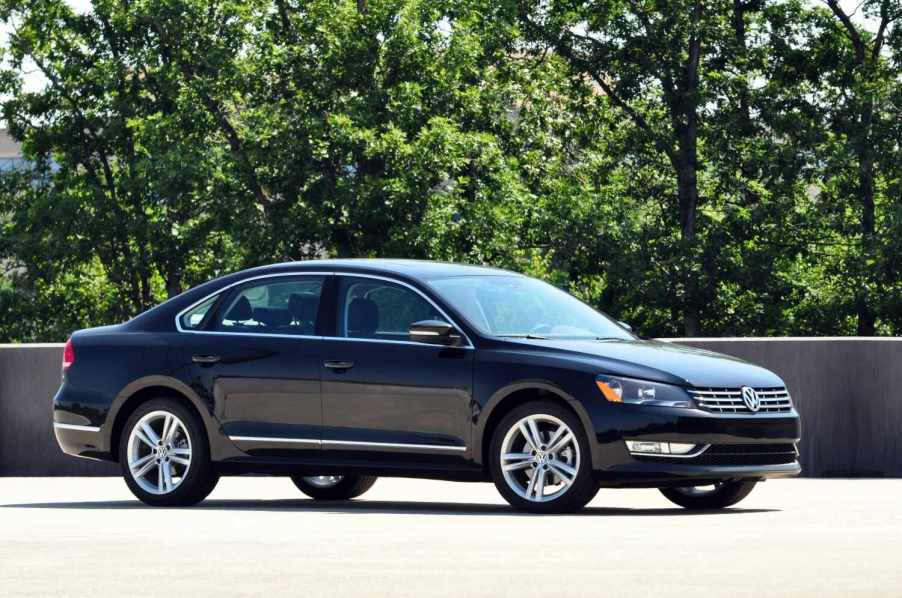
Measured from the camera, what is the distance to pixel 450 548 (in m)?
8.92

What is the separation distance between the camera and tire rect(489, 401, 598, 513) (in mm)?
10781

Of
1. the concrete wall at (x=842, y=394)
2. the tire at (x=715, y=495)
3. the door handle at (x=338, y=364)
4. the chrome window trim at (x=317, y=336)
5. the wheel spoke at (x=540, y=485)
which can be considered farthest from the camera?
the concrete wall at (x=842, y=394)

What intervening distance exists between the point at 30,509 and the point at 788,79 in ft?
103

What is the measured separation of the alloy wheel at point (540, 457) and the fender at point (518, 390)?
0.12 metres

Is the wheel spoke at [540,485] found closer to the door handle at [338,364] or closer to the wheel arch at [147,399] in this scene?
the door handle at [338,364]

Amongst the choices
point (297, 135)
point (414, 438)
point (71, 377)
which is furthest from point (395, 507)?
point (297, 135)

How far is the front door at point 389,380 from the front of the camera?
36.5ft

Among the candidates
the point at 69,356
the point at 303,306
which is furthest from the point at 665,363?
the point at 69,356

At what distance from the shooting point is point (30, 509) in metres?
12.2

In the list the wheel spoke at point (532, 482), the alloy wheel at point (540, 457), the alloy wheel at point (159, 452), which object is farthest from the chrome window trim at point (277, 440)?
the wheel spoke at point (532, 482)

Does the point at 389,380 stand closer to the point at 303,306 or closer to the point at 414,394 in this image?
the point at 414,394

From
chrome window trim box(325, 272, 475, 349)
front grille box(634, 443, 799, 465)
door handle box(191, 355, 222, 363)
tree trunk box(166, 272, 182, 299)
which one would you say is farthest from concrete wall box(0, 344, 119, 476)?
tree trunk box(166, 272, 182, 299)

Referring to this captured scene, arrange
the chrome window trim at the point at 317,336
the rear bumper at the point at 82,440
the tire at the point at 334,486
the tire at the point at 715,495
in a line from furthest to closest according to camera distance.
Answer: the tire at the point at 334,486, the rear bumper at the point at 82,440, the tire at the point at 715,495, the chrome window trim at the point at 317,336

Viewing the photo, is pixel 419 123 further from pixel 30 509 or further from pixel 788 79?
pixel 30 509
